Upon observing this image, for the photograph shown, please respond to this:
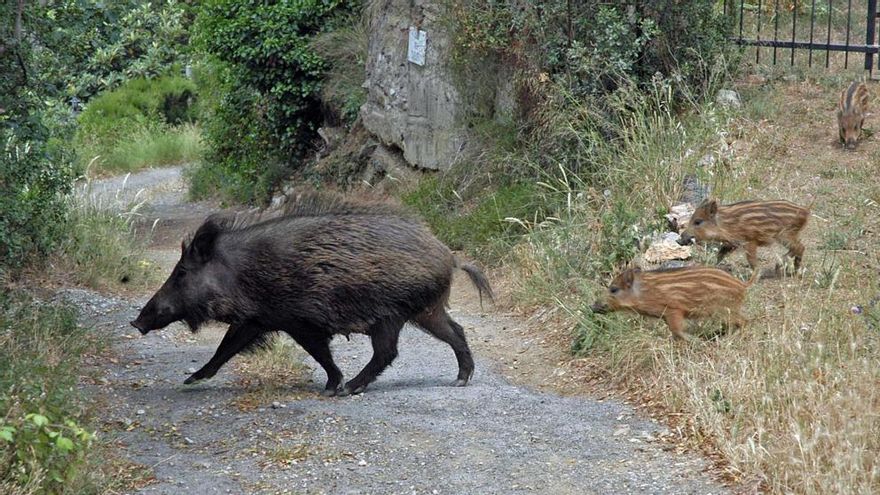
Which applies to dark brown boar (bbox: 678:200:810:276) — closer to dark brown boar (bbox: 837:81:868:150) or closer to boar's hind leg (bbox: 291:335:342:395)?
boar's hind leg (bbox: 291:335:342:395)

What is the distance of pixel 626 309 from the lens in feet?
26.2

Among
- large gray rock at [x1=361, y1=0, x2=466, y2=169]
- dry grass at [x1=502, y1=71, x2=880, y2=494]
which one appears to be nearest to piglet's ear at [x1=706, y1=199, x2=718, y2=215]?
dry grass at [x1=502, y1=71, x2=880, y2=494]

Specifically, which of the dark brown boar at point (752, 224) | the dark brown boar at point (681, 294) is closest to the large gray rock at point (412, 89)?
the dark brown boar at point (752, 224)

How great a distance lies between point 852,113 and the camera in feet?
39.2

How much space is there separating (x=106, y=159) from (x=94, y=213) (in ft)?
33.3

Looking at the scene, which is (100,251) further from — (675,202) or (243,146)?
(243,146)

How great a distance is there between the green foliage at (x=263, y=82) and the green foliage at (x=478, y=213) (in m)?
→ 3.39

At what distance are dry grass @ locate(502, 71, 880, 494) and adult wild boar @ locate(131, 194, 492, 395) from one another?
143cm

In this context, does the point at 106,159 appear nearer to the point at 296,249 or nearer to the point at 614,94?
the point at 614,94

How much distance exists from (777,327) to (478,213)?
6.16 metres

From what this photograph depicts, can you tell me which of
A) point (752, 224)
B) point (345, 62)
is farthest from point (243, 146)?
point (752, 224)

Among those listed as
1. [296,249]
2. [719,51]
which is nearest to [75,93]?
[719,51]

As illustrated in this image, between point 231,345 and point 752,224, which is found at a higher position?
A: point 752,224

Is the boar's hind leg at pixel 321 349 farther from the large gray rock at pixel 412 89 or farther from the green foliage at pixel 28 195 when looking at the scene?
the large gray rock at pixel 412 89
